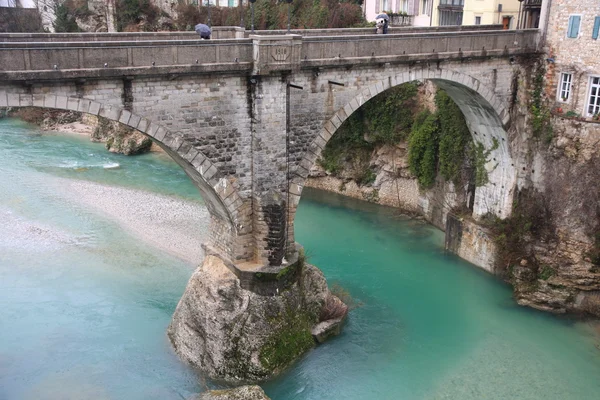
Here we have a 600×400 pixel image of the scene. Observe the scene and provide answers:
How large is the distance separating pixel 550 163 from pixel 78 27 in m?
32.5

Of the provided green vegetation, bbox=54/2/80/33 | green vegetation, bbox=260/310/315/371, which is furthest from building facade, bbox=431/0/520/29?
green vegetation, bbox=54/2/80/33

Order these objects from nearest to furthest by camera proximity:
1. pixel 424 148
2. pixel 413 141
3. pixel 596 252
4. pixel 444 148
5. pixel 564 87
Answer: pixel 596 252
pixel 564 87
pixel 444 148
pixel 424 148
pixel 413 141

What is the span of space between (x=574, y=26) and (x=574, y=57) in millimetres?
816

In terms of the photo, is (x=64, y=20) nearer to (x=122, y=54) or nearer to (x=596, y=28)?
(x=122, y=54)

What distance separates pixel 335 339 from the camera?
15.4m

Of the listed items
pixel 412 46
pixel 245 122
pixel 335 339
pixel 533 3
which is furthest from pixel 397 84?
pixel 533 3

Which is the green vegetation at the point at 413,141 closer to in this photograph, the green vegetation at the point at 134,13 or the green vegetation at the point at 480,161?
the green vegetation at the point at 480,161

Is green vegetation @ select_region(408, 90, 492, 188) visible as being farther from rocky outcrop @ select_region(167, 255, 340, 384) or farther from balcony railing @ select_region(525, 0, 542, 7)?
rocky outcrop @ select_region(167, 255, 340, 384)

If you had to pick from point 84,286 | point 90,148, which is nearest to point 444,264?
point 84,286

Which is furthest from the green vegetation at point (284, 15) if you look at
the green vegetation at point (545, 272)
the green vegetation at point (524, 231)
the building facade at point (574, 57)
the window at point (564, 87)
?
the green vegetation at point (545, 272)

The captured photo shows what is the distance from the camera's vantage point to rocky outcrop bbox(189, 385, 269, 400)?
484 inches

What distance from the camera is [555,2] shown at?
55.1ft

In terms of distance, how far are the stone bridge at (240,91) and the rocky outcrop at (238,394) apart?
2740mm

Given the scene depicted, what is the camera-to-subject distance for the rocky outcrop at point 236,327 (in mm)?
13820
